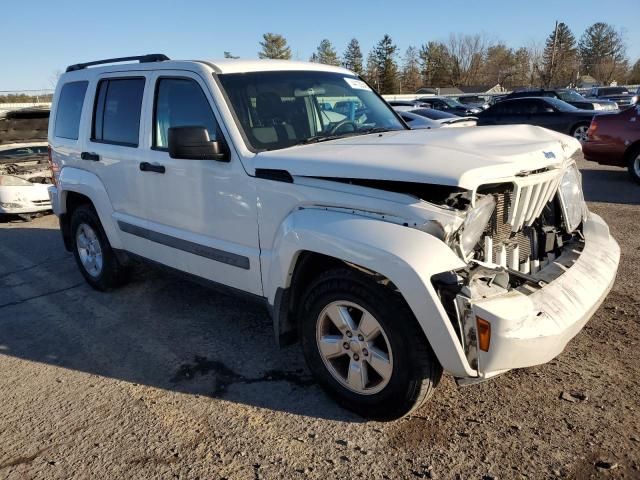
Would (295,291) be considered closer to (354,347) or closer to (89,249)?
(354,347)

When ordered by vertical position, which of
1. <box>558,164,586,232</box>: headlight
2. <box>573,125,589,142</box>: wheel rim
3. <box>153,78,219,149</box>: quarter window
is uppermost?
<box>153,78,219,149</box>: quarter window

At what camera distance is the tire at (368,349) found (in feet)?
8.63

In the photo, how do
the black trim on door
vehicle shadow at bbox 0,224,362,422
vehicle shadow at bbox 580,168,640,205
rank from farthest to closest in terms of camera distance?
vehicle shadow at bbox 580,168,640,205 < the black trim on door < vehicle shadow at bbox 0,224,362,422

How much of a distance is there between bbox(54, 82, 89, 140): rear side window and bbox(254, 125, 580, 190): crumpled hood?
2701 millimetres

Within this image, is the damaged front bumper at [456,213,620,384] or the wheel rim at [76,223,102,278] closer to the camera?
the damaged front bumper at [456,213,620,384]

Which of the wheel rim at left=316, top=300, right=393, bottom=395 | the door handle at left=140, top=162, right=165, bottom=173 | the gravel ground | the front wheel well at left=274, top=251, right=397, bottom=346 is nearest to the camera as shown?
the gravel ground

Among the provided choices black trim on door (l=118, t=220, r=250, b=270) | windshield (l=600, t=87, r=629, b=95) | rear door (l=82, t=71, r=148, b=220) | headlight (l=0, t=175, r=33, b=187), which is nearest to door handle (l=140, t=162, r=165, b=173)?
rear door (l=82, t=71, r=148, b=220)

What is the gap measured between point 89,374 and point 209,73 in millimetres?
2224

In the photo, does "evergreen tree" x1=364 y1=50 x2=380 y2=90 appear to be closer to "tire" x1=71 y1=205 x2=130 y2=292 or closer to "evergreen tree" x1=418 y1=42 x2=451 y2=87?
"evergreen tree" x1=418 y1=42 x2=451 y2=87

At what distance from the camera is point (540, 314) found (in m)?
2.50

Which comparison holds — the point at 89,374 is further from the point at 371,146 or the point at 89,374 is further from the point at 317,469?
the point at 371,146

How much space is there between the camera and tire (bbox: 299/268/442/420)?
2631 millimetres

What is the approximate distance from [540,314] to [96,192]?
389 centimetres

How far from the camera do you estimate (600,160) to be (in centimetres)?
955
